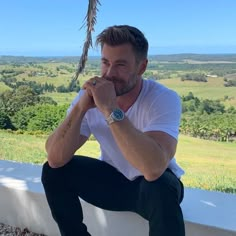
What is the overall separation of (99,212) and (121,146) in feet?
1.96

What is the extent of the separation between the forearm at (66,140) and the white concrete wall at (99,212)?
14.2 inches

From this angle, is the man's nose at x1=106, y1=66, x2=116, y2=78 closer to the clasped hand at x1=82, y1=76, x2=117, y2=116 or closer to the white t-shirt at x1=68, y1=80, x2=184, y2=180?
the clasped hand at x1=82, y1=76, x2=117, y2=116

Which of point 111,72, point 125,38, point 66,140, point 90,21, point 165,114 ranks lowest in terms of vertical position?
point 66,140

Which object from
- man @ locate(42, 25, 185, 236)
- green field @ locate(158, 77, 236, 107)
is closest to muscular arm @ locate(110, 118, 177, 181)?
man @ locate(42, 25, 185, 236)

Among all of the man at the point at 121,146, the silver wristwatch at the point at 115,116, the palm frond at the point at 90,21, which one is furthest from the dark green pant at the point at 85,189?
the palm frond at the point at 90,21

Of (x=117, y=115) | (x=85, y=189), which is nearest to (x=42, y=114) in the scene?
(x=85, y=189)

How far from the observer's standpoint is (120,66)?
1.31 meters

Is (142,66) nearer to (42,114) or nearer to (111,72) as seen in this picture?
(111,72)

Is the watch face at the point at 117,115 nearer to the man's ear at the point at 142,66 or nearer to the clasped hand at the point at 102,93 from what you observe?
the clasped hand at the point at 102,93

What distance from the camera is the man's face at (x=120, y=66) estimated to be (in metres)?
1.29

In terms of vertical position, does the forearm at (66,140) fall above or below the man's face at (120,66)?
below

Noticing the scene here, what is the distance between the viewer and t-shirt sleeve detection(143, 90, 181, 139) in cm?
127

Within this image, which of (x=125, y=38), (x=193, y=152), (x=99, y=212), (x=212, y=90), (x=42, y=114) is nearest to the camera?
(x=125, y=38)

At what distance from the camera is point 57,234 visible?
1.87 m
